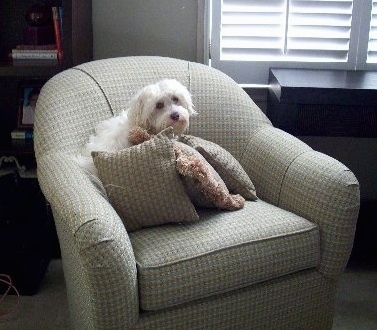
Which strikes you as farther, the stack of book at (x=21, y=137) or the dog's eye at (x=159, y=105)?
the stack of book at (x=21, y=137)

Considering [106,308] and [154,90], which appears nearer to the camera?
[106,308]

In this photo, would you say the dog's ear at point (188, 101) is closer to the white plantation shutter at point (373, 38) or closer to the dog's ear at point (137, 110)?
the dog's ear at point (137, 110)

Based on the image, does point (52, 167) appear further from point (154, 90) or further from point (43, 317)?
point (43, 317)

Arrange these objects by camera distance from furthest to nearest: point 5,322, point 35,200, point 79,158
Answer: point 35,200 < point 5,322 < point 79,158

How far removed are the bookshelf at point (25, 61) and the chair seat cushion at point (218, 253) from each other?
0.97 m

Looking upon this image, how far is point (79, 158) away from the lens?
1823 millimetres

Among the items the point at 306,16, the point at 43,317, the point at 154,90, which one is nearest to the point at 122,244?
the point at 154,90

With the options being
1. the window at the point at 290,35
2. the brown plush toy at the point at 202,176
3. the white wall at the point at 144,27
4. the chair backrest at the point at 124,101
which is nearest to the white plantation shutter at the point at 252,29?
the window at the point at 290,35

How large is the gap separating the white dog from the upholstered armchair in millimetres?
77

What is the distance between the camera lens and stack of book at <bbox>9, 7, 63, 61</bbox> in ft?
7.59

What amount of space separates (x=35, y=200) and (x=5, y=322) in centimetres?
52

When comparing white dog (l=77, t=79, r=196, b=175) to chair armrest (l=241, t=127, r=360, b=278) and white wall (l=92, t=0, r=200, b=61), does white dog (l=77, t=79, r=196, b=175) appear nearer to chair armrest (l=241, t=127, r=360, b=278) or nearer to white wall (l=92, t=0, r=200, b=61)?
chair armrest (l=241, t=127, r=360, b=278)

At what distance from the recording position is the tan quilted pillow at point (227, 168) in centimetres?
187

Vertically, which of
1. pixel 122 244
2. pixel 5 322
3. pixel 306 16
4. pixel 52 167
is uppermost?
pixel 306 16
